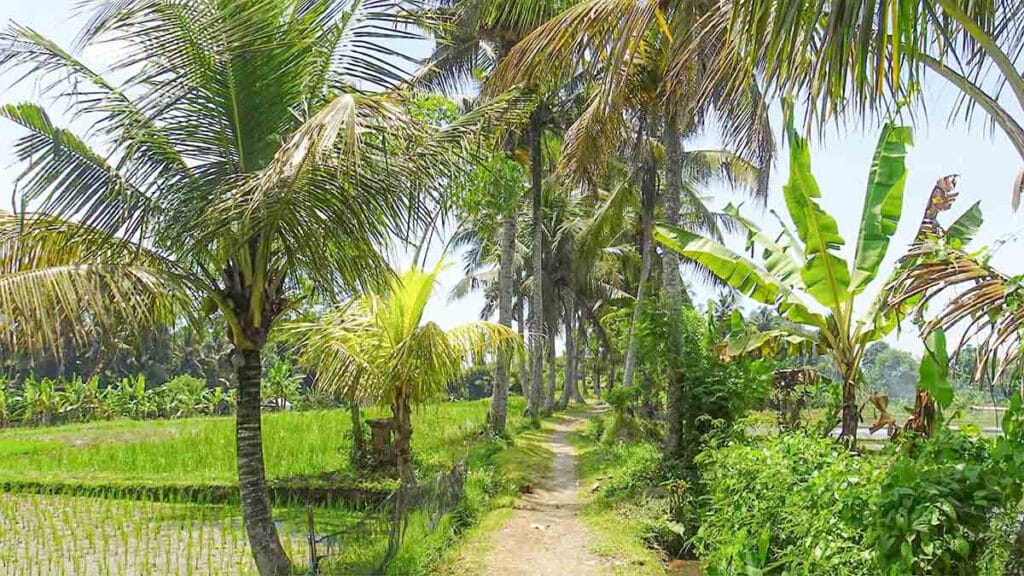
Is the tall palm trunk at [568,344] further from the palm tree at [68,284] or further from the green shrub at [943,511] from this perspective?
the green shrub at [943,511]

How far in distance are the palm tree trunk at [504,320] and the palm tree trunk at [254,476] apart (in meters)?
9.39

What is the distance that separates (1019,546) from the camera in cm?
302

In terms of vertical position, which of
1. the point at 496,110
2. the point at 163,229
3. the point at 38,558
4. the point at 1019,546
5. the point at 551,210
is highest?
the point at 551,210

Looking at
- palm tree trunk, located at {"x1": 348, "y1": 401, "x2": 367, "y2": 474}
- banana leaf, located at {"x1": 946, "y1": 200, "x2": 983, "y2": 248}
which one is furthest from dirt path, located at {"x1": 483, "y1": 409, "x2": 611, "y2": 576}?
banana leaf, located at {"x1": 946, "y1": 200, "x2": 983, "y2": 248}

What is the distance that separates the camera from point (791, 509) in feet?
14.3

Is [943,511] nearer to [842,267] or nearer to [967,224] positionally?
[842,267]

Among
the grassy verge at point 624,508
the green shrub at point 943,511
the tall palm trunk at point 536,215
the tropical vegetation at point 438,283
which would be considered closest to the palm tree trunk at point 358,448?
the tropical vegetation at point 438,283

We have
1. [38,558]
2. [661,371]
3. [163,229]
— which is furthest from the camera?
[661,371]

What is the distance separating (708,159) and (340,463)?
1333 cm

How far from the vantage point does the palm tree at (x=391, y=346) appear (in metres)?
8.38

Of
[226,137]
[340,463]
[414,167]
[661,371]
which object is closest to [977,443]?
[414,167]

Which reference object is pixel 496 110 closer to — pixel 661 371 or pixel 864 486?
pixel 864 486

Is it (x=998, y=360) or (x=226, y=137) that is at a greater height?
(x=226, y=137)

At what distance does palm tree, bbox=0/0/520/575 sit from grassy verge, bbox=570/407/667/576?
280 cm
